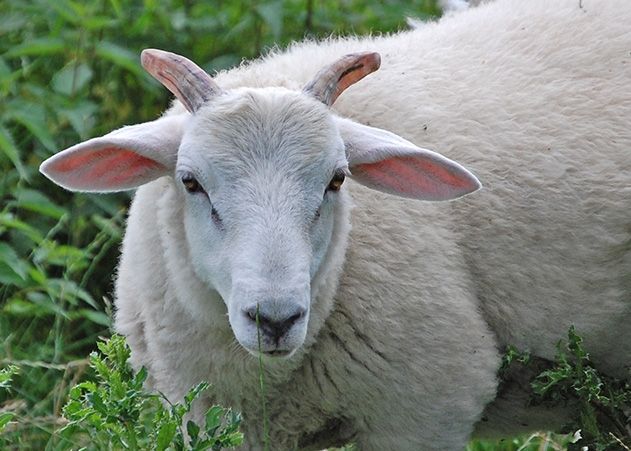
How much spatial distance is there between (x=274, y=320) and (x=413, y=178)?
0.76 meters

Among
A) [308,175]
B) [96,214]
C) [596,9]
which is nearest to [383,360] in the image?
[308,175]

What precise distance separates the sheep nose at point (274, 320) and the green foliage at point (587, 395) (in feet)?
3.19

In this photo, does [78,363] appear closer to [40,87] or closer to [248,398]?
[248,398]

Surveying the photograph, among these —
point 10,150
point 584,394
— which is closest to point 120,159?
point 10,150

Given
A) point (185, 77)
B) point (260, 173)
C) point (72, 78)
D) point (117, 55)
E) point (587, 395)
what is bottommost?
point (72, 78)

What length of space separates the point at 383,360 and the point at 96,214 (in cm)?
239

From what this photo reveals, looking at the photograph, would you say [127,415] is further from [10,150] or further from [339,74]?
[10,150]

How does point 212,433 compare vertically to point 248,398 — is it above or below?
above

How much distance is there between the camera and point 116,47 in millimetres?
6289

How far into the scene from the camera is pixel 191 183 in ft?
13.0

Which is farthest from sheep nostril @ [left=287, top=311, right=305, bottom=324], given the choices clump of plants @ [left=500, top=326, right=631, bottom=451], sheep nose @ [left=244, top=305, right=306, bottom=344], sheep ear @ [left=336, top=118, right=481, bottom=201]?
clump of plants @ [left=500, top=326, right=631, bottom=451]

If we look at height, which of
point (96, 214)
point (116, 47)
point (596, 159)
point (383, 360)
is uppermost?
point (596, 159)

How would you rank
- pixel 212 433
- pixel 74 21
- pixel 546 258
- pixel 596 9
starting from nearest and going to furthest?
pixel 212 433
pixel 546 258
pixel 596 9
pixel 74 21

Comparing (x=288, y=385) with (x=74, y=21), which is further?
(x=74, y=21)
